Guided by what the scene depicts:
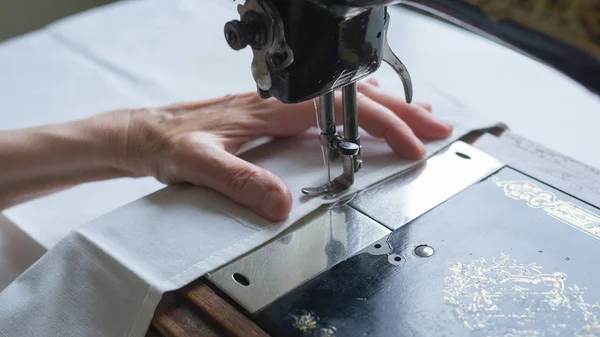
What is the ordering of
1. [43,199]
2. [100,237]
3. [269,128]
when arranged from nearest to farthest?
[100,237]
[269,128]
[43,199]

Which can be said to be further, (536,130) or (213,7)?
(213,7)

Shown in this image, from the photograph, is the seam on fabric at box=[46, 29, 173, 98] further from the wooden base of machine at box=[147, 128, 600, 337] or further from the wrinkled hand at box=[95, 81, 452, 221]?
the wooden base of machine at box=[147, 128, 600, 337]

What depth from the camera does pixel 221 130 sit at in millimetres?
1048

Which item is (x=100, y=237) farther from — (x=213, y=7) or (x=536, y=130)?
(x=213, y=7)

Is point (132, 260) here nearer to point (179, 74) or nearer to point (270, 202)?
point (270, 202)

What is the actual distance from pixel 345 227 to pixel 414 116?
0.24 metres

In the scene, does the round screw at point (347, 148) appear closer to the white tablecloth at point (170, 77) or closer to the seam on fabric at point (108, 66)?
the white tablecloth at point (170, 77)

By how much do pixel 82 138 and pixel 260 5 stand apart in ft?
1.36

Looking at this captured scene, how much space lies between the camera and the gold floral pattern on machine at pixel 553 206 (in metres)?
0.89

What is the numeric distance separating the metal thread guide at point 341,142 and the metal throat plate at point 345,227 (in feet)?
0.09

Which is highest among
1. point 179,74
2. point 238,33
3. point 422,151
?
point 238,33

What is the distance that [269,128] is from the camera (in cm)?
105

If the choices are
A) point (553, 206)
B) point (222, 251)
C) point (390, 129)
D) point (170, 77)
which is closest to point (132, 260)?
point (222, 251)

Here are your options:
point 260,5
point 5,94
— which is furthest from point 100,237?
point 5,94
